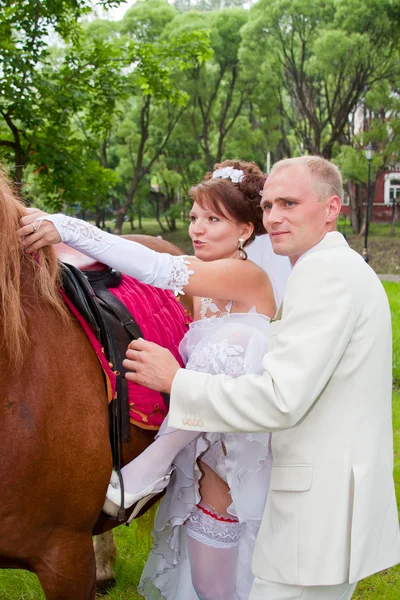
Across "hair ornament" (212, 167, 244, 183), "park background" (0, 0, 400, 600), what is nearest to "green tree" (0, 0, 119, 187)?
"park background" (0, 0, 400, 600)

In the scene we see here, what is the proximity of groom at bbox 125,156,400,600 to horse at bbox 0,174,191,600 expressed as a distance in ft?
0.77

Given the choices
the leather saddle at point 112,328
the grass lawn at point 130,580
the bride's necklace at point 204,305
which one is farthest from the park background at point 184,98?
the bride's necklace at point 204,305

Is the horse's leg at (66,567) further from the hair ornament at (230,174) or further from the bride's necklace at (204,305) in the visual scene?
the hair ornament at (230,174)

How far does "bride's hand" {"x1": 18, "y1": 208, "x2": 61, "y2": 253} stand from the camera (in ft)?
6.31

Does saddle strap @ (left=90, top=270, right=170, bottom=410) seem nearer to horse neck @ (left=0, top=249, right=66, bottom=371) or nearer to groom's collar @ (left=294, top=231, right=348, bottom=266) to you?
horse neck @ (left=0, top=249, right=66, bottom=371)

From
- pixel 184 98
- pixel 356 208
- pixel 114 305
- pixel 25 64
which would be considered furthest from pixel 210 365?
pixel 356 208

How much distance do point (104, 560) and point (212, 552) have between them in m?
1.49

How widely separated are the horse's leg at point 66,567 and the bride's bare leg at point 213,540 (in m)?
0.47

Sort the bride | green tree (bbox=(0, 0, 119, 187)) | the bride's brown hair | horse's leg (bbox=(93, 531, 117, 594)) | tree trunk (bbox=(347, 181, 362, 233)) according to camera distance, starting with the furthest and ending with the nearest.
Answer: tree trunk (bbox=(347, 181, 362, 233))
green tree (bbox=(0, 0, 119, 187))
horse's leg (bbox=(93, 531, 117, 594))
the bride's brown hair
the bride

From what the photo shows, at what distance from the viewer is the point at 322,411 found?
70.1 inches

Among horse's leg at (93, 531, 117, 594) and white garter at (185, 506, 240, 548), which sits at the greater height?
white garter at (185, 506, 240, 548)

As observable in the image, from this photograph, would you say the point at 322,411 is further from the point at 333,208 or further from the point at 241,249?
the point at 241,249

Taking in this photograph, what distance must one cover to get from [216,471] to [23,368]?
0.90m

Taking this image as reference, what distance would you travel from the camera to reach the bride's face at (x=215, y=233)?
2.48m
